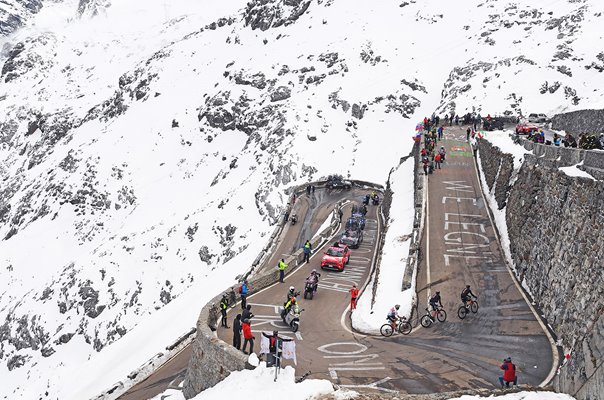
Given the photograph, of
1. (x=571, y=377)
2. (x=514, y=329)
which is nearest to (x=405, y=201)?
(x=514, y=329)

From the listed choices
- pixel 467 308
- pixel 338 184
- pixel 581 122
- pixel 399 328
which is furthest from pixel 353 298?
pixel 338 184

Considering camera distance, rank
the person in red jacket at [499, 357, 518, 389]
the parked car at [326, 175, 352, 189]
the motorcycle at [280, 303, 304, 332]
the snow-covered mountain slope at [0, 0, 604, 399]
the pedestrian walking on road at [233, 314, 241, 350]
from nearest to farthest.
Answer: the person in red jacket at [499, 357, 518, 389] → the pedestrian walking on road at [233, 314, 241, 350] → the motorcycle at [280, 303, 304, 332] → the parked car at [326, 175, 352, 189] → the snow-covered mountain slope at [0, 0, 604, 399]

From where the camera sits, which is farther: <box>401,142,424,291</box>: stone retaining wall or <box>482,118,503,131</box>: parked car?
<box>482,118,503,131</box>: parked car

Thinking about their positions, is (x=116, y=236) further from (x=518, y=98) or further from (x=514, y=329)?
(x=514, y=329)

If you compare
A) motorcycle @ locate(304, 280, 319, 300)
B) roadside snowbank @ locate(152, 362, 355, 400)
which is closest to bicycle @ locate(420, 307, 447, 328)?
motorcycle @ locate(304, 280, 319, 300)

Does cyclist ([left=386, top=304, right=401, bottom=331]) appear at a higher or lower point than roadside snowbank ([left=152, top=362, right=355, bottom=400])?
lower

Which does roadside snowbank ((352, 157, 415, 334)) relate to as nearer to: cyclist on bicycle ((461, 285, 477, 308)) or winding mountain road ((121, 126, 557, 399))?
winding mountain road ((121, 126, 557, 399))
